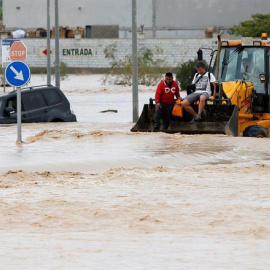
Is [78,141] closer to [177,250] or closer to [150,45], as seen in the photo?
[177,250]

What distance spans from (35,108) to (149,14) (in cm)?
6737

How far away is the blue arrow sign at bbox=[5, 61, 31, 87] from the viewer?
27172 mm

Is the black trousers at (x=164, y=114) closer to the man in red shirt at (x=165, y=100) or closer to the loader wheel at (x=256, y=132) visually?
the man in red shirt at (x=165, y=100)

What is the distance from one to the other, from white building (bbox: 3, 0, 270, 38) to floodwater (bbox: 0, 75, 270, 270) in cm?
7055

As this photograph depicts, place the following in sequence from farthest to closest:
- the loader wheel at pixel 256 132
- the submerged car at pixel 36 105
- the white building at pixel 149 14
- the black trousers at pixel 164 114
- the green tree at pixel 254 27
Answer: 1. the white building at pixel 149 14
2. the green tree at pixel 254 27
3. the submerged car at pixel 36 105
4. the black trousers at pixel 164 114
5. the loader wheel at pixel 256 132

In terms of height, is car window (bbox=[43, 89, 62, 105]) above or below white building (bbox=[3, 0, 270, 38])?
below

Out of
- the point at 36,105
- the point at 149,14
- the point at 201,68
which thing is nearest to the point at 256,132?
the point at 201,68

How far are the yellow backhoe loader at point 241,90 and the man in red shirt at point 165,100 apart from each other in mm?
289

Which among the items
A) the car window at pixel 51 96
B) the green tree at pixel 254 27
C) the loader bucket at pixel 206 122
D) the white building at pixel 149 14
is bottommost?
the loader bucket at pixel 206 122

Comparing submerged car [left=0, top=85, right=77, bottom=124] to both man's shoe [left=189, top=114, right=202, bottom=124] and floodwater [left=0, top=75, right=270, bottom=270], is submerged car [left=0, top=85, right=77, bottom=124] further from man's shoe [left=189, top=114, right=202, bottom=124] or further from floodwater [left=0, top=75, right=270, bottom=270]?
man's shoe [left=189, top=114, right=202, bottom=124]

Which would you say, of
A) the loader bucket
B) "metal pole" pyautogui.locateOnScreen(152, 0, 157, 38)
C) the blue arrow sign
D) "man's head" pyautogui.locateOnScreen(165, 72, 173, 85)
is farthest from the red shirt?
"metal pole" pyautogui.locateOnScreen(152, 0, 157, 38)

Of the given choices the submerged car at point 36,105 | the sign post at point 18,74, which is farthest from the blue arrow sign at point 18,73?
the submerged car at point 36,105

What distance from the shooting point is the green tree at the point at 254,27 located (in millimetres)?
90206

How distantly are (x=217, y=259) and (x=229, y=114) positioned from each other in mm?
14625
